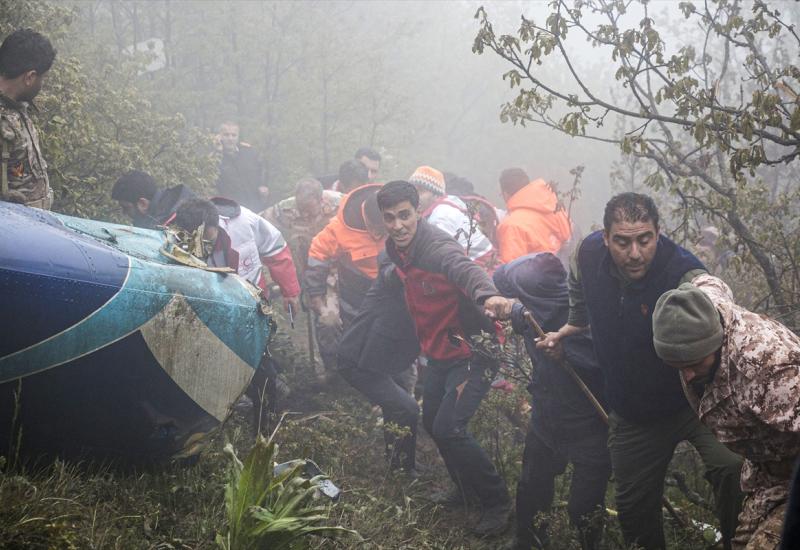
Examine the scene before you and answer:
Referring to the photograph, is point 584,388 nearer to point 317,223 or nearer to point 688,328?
point 688,328

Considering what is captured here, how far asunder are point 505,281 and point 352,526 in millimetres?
1782

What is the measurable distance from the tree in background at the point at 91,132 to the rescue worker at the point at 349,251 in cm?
203

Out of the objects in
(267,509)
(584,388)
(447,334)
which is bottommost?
(267,509)

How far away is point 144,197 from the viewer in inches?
252

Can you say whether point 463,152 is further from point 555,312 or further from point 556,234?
point 555,312

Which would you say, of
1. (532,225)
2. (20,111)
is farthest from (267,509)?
(532,225)

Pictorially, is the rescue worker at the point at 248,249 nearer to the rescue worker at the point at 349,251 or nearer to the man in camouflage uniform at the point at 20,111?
the rescue worker at the point at 349,251

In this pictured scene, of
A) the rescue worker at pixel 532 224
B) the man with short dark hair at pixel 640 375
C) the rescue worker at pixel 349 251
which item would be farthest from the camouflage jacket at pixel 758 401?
the rescue worker at pixel 532 224

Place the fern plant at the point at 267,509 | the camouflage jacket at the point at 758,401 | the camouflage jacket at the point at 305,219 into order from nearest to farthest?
the camouflage jacket at the point at 758,401 → the fern plant at the point at 267,509 → the camouflage jacket at the point at 305,219

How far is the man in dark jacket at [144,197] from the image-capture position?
6.27 metres

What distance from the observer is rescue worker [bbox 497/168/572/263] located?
725cm

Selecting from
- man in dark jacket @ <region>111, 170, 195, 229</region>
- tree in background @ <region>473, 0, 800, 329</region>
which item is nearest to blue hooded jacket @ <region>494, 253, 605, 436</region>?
tree in background @ <region>473, 0, 800, 329</region>

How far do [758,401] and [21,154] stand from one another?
4.12m

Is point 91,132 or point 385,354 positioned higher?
point 91,132
